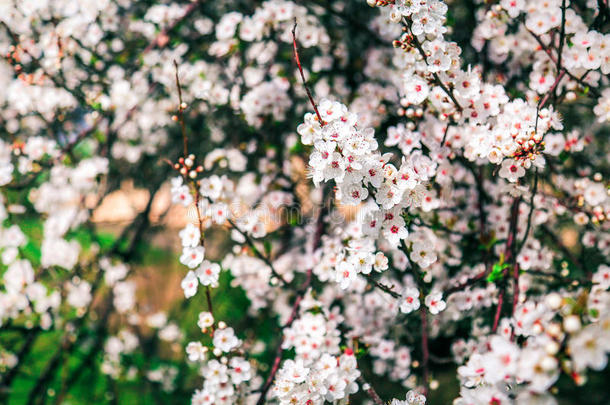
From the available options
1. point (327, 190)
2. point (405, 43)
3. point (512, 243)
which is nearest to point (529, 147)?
point (512, 243)

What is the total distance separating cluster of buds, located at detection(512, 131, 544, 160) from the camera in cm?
192

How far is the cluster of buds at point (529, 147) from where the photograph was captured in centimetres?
192

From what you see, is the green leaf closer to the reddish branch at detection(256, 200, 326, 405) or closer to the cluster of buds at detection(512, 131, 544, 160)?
the cluster of buds at detection(512, 131, 544, 160)

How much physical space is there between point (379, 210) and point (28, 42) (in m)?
3.11

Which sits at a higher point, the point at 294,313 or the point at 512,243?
the point at 512,243

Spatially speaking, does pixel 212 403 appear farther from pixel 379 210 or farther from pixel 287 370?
pixel 379 210

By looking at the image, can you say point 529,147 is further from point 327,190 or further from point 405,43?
point 327,190

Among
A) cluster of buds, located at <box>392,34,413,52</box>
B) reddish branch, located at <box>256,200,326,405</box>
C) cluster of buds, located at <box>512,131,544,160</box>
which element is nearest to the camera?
cluster of buds, located at <box>512,131,544,160</box>

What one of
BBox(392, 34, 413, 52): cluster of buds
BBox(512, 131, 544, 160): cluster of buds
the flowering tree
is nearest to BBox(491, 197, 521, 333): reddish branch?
the flowering tree

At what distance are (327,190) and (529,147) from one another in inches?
59.4

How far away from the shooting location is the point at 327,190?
3146 millimetres

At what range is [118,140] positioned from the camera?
166 inches

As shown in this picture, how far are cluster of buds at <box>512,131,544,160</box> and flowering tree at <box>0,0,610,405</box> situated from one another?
0.01 meters

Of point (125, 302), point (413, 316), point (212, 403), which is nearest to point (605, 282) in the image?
point (413, 316)
